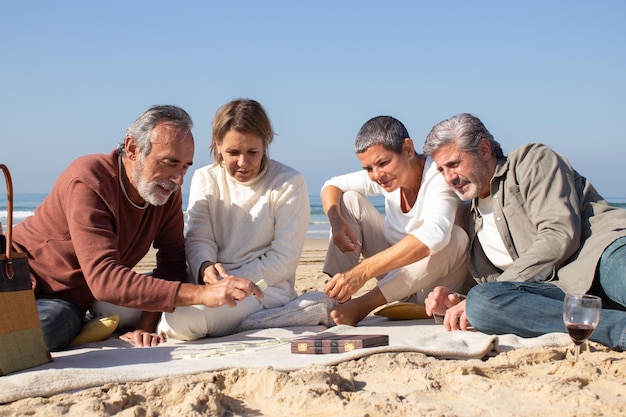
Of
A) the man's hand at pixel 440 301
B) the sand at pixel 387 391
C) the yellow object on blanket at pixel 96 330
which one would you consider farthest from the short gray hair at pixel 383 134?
the yellow object on blanket at pixel 96 330

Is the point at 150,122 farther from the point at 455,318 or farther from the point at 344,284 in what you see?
the point at 455,318

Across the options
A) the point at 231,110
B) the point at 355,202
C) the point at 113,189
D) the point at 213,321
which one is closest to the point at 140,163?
the point at 113,189

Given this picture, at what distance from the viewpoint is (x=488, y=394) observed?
3.10m

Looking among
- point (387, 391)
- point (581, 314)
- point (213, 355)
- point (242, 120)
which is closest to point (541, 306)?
point (581, 314)

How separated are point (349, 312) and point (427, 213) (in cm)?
85

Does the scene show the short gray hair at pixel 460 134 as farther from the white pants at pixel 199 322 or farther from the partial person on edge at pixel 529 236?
the white pants at pixel 199 322

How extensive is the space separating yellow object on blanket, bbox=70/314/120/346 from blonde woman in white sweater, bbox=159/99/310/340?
0.61 m

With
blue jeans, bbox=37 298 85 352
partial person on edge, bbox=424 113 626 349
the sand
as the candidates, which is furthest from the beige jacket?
blue jeans, bbox=37 298 85 352

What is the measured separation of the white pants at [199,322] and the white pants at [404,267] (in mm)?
974

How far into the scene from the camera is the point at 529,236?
14.0ft

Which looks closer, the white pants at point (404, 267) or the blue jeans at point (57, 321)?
the blue jeans at point (57, 321)

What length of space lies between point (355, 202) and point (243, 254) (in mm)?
986

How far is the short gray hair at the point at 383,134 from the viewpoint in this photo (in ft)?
15.4

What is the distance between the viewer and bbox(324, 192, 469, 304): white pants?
4754 millimetres
